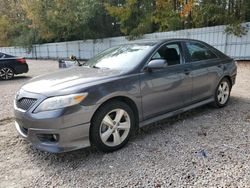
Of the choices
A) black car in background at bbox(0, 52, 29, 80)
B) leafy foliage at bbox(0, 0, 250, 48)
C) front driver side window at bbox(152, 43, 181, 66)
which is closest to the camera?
front driver side window at bbox(152, 43, 181, 66)

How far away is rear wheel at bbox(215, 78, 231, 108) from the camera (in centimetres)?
495

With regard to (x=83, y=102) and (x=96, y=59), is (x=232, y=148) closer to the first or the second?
(x=83, y=102)

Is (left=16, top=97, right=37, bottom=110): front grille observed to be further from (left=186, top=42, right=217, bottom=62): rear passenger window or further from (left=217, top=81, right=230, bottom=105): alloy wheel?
(left=217, top=81, right=230, bottom=105): alloy wheel

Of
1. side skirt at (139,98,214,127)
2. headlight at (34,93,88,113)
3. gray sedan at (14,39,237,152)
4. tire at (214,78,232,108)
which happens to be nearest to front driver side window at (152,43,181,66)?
gray sedan at (14,39,237,152)

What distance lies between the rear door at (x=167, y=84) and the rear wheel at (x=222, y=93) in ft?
3.20

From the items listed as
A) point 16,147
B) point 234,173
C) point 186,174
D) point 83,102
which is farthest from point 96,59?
point 234,173

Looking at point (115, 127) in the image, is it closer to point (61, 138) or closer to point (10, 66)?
point (61, 138)

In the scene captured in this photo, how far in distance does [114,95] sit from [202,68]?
204 cm

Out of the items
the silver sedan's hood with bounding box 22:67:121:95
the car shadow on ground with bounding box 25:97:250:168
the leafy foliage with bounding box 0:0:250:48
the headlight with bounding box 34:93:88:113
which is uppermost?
the leafy foliage with bounding box 0:0:250:48

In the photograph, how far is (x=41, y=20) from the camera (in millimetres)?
20656

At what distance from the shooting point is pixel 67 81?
3.27 meters

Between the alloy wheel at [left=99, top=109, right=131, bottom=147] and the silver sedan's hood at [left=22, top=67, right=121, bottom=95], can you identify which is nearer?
the silver sedan's hood at [left=22, top=67, right=121, bottom=95]

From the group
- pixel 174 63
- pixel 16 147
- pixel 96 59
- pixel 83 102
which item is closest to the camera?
pixel 83 102

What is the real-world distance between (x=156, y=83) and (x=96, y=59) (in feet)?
4.39
